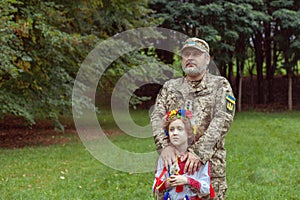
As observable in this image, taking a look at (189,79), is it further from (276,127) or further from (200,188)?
(276,127)

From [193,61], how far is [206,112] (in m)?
0.36

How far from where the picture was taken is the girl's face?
9.25 feet

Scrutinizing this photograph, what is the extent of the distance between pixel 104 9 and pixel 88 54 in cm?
210

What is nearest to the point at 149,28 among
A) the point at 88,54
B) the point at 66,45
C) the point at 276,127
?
the point at 88,54

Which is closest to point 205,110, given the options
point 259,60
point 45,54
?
point 45,54

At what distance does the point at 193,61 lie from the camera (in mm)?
2988

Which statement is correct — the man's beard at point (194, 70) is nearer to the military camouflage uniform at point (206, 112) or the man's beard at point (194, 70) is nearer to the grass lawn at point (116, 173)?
the military camouflage uniform at point (206, 112)

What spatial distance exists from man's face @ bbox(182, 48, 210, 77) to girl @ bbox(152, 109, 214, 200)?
286 mm

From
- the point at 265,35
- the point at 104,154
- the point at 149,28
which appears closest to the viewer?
the point at 104,154

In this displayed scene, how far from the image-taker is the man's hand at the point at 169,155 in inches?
113

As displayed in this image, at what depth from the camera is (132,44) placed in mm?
13742

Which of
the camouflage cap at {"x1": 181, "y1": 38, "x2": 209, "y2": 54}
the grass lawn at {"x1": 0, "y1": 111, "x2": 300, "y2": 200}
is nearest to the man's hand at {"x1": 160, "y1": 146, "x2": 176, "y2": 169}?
the camouflage cap at {"x1": 181, "y1": 38, "x2": 209, "y2": 54}

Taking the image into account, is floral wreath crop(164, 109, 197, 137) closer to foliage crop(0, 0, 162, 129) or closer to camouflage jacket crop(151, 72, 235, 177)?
camouflage jacket crop(151, 72, 235, 177)

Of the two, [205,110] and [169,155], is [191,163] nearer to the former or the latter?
[169,155]
